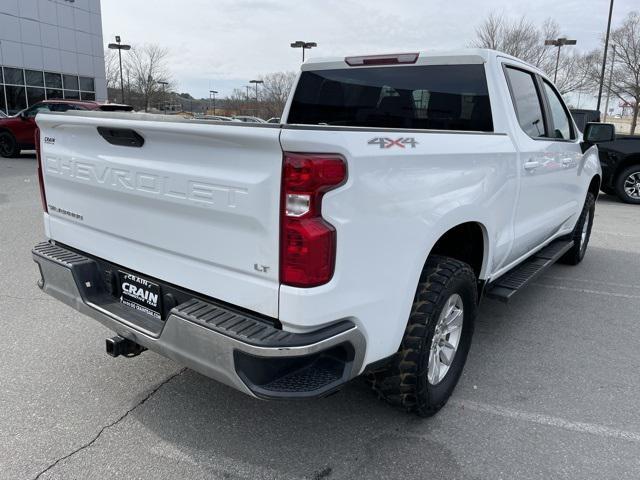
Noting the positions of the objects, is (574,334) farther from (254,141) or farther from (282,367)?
(254,141)

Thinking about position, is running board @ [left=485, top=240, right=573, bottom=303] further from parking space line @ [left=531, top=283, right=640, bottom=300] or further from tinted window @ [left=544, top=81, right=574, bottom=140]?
tinted window @ [left=544, top=81, right=574, bottom=140]

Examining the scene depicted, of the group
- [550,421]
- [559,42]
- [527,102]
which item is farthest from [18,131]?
[559,42]

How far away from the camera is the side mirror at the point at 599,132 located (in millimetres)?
4898

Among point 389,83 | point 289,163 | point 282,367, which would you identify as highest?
point 389,83

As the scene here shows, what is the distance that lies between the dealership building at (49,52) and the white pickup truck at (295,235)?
2878cm

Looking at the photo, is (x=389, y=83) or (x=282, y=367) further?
(x=389, y=83)

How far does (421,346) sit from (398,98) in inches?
84.0

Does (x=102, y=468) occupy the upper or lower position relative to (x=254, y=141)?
lower

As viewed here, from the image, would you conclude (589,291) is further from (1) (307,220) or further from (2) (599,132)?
(1) (307,220)

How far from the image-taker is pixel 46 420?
9.24ft

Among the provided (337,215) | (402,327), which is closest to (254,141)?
(337,215)

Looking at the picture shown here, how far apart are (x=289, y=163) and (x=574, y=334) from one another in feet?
10.7

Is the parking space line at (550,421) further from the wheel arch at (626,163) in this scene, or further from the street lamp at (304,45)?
the street lamp at (304,45)

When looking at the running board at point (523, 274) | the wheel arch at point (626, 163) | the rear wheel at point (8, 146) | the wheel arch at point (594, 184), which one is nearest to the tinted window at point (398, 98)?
the running board at point (523, 274)
